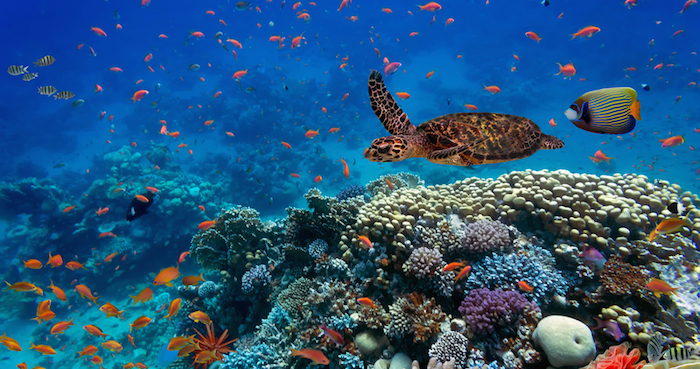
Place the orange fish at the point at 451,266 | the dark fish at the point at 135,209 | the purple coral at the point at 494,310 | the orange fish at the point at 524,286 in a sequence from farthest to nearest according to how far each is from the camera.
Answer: the dark fish at the point at 135,209, the orange fish at the point at 451,266, the orange fish at the point at 524,286, the purple coral at the point at 494,310

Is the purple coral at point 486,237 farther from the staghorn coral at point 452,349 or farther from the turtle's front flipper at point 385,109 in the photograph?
the turtle's front flipper at point 385,109

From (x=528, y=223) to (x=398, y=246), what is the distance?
2264 millimetres

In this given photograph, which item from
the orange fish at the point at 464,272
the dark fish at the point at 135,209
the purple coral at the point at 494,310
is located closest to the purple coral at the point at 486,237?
the orange fish at the point at 464,272

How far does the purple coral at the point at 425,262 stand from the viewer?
10.9 ft

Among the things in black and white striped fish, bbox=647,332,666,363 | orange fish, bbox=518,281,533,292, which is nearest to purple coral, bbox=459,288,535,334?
orange fish, bbox=518,281,533,292

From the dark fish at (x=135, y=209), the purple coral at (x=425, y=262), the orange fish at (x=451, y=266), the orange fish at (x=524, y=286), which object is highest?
the dark fish at (x=135, y=209)

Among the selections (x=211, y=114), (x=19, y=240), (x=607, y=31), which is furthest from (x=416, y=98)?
(x=19, y=240)

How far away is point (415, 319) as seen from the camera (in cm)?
298

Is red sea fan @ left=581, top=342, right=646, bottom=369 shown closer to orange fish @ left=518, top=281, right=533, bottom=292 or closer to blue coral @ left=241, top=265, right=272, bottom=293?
orange fish @ left=518, top=281, right=533, bottom=292

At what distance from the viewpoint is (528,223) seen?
3.98 m

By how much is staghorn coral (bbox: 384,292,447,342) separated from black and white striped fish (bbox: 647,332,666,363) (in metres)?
1.83

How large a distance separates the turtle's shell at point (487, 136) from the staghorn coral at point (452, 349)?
205cm

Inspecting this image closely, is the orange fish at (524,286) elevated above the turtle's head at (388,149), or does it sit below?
below

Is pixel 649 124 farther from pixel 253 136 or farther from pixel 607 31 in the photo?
pixel 253 136
